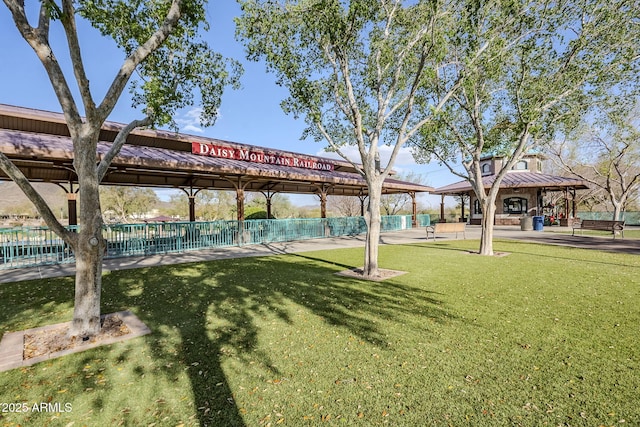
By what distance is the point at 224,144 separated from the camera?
14555mm

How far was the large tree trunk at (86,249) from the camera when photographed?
4039mm

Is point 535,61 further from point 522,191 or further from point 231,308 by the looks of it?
point 522,191

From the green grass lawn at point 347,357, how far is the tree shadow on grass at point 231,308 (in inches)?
1.0

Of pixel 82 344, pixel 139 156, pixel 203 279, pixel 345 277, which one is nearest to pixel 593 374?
pixel 345 277

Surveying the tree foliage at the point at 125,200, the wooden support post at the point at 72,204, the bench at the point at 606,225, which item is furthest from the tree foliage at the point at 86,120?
the tree foliage at the point at 125,200

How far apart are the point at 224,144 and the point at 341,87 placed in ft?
25.8

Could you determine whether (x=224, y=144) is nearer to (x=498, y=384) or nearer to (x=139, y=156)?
(x=139, y=156)

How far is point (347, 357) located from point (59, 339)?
3.88 metres

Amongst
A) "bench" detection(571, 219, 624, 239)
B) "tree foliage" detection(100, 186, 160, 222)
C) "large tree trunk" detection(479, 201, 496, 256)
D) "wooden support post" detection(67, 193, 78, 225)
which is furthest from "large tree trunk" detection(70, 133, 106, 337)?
"tree foliage" detection(100, 186, 160, 222)

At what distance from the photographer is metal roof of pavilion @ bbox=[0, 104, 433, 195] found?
27.2 feet

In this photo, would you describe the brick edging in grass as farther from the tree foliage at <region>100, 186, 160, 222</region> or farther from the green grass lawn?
the tree foliage at <region>100, 186, 160, 222</region>

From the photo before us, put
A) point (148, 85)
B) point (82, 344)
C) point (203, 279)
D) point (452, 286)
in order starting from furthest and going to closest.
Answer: point (203, 279) < point (452, 286) < point (148, 85) < point (82, 344)

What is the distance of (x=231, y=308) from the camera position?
17.1 feet

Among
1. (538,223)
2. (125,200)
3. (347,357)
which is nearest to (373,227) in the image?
(347,357)
